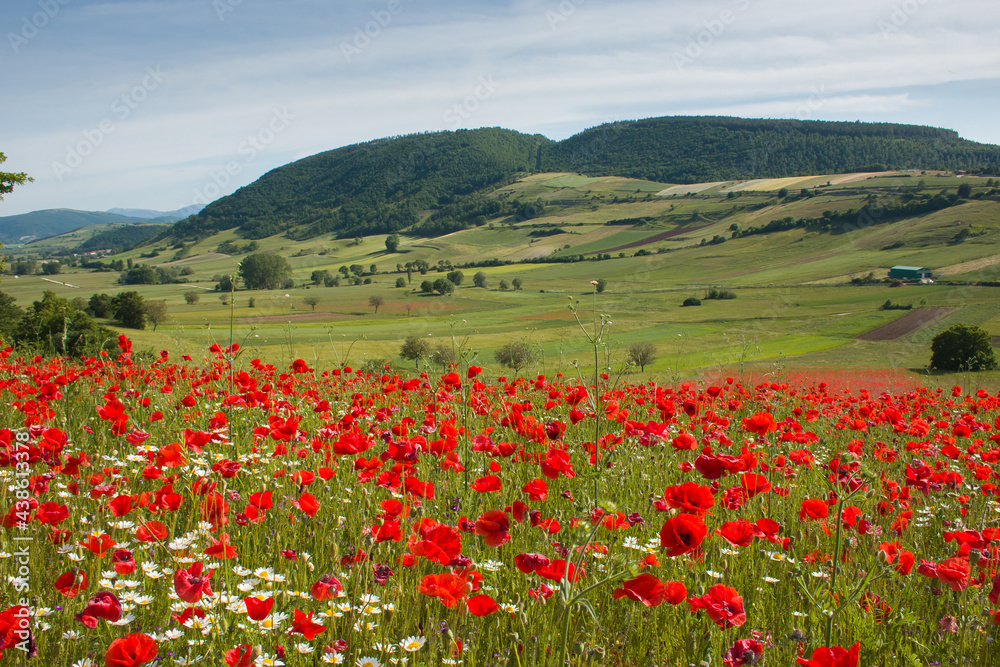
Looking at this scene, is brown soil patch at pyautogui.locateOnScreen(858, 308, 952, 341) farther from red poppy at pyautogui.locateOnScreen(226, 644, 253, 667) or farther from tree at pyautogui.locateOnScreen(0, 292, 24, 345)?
red poppy at pyautogui.locateOnScreen(226, 644, 253, 667)

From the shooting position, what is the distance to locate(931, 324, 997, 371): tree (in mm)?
35062

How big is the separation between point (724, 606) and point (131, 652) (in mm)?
1528

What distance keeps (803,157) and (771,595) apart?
197 m

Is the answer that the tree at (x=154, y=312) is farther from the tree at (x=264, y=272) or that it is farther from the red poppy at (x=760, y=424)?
the red poppy at (x=760, y=424)

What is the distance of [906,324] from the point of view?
4988 cm

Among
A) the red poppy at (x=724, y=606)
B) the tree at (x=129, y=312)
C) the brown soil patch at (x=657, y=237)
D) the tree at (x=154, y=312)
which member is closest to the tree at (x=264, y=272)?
the tree at (x=154, y=312)

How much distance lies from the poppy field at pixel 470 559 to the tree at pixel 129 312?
4528 cm

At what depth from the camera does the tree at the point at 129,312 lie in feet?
142

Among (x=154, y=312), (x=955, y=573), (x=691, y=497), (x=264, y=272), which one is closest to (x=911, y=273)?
(x=154, y=312)

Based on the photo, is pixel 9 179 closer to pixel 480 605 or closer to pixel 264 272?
pixel 480 605

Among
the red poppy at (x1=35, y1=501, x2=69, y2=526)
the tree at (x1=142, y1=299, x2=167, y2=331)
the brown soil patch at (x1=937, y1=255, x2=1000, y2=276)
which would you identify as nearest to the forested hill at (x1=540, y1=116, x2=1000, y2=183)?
the brown soil patch at (x1=937, y1=255, x2=1000, y2=276)

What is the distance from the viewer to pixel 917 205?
104 meters

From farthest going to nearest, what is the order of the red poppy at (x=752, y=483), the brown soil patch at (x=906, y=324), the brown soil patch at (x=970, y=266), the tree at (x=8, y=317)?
the brown soil patch at (x=970, y=266) < the brown soil patch at (x=906, y=324) < the tree at (x=8, y=317) < the red poppy at (x=752, y=483)

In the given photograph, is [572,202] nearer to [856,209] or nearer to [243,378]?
[856,209]
